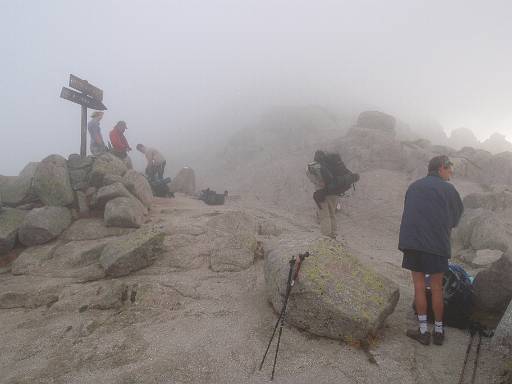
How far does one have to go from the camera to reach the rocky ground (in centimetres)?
468

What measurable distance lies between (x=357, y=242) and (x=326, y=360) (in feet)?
27.3

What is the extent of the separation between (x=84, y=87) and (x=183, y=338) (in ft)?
40.4

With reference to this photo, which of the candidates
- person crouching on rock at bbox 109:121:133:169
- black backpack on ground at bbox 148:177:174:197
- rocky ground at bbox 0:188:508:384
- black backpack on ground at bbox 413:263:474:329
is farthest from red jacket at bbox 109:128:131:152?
black backpack on ground at bbox 413:263:474:329

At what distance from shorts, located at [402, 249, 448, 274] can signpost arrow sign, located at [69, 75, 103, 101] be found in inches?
541

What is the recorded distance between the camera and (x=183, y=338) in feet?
18.2

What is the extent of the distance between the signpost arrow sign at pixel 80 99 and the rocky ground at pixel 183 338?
7.57 meters

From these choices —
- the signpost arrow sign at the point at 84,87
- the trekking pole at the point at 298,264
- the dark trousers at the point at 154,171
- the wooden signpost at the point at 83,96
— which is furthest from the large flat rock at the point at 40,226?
the trekking pole at the point at 298,264

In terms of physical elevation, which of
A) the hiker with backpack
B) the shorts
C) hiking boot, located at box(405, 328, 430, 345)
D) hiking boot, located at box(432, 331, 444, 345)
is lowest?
hiking boot, located at box(405, 328, 430, 345)

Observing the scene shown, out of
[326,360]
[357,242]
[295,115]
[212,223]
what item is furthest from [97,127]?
[295,115]

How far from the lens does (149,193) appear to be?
1320 centimetres

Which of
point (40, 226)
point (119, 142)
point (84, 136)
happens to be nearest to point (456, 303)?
point (40, 226)

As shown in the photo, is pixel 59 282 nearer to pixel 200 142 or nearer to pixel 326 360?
pixel 326 360

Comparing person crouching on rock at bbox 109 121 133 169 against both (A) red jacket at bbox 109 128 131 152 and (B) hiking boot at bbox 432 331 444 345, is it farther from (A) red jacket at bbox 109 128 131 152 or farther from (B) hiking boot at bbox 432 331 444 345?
(B) hiking boot at bbox 432 331 444 345

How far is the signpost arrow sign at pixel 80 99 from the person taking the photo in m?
13.6
